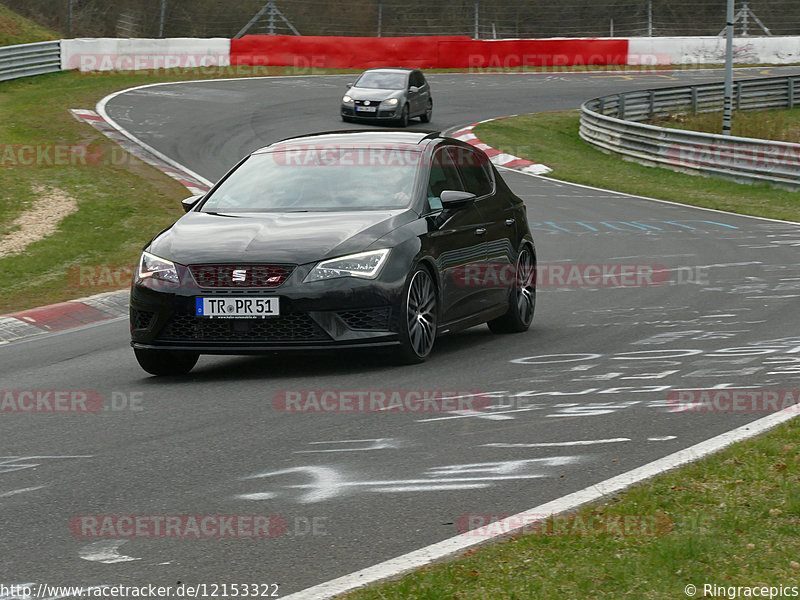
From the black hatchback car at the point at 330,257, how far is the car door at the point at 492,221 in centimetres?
2

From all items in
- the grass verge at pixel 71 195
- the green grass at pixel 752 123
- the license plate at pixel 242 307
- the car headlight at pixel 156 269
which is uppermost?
the car headlight at pixel 156 269

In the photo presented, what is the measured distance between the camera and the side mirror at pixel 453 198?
31.6 feet

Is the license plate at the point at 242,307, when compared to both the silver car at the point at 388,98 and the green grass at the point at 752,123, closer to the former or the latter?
the silver car at the point at 388,98

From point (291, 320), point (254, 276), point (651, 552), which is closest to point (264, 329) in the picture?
point (291, 320)

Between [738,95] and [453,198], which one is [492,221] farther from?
[738,95]

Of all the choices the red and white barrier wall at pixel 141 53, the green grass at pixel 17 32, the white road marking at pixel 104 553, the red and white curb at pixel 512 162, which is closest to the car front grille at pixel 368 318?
the white road marking at pixel 104 553

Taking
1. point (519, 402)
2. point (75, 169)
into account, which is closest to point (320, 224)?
point (519, 402)

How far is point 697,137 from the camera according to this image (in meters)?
28.5

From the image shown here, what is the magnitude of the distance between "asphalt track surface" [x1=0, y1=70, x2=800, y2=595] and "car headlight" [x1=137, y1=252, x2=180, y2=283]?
2.33 feet

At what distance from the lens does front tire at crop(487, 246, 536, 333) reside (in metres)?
10.9

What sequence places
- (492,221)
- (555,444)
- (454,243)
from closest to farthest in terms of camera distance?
(555,444) < (454,243) < (492,221)

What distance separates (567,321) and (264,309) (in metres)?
3.79

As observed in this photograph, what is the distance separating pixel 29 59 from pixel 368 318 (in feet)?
100

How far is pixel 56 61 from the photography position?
37938 millimetres
